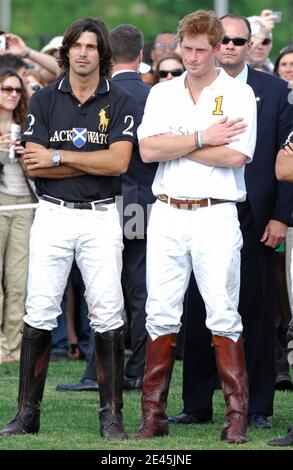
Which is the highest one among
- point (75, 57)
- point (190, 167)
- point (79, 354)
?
point (75, 57)

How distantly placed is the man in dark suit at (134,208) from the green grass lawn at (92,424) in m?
0.39

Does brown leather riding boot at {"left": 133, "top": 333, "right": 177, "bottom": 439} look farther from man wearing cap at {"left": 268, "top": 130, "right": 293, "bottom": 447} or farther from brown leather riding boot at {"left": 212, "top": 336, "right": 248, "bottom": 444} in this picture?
man wearing cap at {"left": 268, "top": 130, "right": 293, "bottom": 447}

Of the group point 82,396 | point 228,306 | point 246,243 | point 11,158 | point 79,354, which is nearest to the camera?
point 228,306

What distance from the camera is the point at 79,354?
12.0 m

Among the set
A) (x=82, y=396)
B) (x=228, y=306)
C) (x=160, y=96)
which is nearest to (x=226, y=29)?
(x=160, y=96)

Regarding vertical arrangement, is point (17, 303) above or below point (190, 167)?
below

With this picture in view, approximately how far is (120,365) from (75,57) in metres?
1.85

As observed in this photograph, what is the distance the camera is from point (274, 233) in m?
8.30

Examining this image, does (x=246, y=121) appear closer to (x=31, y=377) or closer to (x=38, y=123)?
(x=38, y=123)

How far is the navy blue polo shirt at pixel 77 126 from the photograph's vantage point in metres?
7.72

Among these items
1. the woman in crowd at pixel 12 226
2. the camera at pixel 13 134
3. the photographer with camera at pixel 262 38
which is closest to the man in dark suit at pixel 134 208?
the camera at pixel 13 134

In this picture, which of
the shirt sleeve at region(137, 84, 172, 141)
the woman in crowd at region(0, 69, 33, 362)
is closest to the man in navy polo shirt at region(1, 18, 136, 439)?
the shirt sleeve at region(137, 84, 172, 141)

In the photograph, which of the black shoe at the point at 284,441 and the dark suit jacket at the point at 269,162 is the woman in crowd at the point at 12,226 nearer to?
the dark suit jacket at the point at 269,162

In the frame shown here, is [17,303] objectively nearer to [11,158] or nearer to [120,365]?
[11,158]
